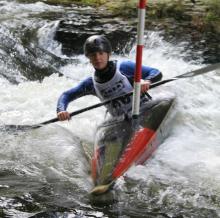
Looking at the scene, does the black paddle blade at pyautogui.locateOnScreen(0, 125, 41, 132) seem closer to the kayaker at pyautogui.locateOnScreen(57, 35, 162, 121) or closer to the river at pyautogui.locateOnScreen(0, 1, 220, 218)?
the river at pyautogui.locateOnScreen(0, 1, 220, 218)

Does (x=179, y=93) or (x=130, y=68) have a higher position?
(x=130, y=68)

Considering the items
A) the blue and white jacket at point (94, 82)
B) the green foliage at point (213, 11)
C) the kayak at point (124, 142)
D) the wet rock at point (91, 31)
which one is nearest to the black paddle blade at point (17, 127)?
the blue and white jacket at point (94, 82)

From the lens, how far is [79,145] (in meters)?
5.13

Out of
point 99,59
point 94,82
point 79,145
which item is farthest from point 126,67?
point 79,145

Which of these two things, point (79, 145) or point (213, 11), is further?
point (213, 11)

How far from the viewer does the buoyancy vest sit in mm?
4695

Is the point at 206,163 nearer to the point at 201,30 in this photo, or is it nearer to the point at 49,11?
the point at 201,30

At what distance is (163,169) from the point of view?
445 cm

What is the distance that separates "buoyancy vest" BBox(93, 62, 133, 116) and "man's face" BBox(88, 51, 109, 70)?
0.24 m

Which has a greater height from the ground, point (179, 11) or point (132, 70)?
point (132, 70)

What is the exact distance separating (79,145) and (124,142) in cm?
91

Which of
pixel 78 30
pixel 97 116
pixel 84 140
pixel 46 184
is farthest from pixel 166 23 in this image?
pixel 46 184

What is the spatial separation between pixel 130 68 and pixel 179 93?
2.31m

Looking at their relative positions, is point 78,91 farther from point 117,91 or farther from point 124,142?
point 124,142
